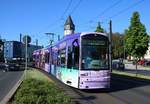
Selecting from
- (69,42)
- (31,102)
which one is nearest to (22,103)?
(31,102)

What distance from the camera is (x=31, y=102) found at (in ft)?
43.1

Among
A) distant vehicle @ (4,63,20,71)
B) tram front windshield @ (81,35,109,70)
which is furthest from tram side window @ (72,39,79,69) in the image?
distant vehicle @ (4,63,20,71)

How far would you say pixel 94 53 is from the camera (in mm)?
22219

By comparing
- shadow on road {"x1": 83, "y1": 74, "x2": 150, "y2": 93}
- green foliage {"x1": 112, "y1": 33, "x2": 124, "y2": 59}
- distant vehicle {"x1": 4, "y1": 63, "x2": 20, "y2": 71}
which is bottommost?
shadow on road {"x1": 83, "y1": 74, "x2": 150, "y2": 93}

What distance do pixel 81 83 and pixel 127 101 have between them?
4468 mm

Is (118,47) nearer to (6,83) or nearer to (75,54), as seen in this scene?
(6,83)

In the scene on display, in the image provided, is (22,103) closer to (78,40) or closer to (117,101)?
(117,101)

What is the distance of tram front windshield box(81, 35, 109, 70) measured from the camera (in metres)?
22.0

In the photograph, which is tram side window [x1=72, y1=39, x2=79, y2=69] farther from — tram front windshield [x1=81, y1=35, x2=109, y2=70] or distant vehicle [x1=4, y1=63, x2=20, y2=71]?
distant vehicle [x1=4, y1=63, x2=20, y2=71]

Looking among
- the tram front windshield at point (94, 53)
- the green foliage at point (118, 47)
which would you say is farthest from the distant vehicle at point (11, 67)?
the green foliage at point (118, 47)

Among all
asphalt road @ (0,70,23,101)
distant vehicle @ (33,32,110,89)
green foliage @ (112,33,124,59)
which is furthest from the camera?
green foliage @ (112,33,124,59)

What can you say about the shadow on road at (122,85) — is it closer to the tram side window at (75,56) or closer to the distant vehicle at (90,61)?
the distant vehicle at (90,61)

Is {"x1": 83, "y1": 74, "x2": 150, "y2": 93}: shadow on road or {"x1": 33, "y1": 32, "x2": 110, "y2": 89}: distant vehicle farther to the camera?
{"x1": 83, "y1": 74, "x2": 150, "y2": 93}: shadow on road

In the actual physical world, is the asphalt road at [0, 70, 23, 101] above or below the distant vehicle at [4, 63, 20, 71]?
below
